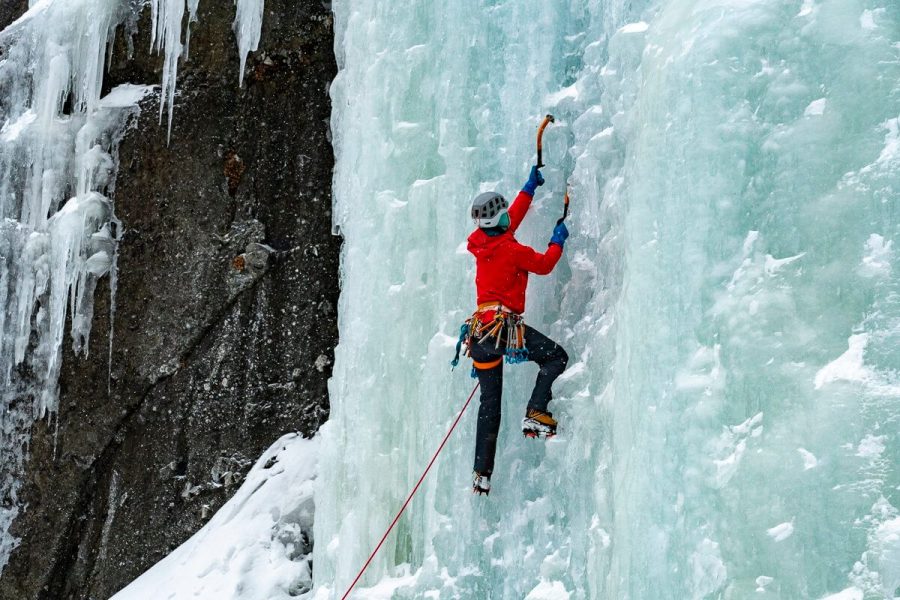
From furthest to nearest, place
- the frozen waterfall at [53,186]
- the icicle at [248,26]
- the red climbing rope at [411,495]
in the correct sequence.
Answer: the frozen waterfall at [53,186]
the icicle at [248,26]
the red climbing rope at [411,495]

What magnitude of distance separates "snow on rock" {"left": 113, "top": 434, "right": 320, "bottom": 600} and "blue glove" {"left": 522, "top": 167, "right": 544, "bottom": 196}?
11.0 feet

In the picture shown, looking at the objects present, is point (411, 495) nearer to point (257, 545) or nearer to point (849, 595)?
point (257, 545)

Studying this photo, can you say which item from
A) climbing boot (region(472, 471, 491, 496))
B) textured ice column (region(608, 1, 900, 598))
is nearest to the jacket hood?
textured ice column (region(608, 1, 900, 598))

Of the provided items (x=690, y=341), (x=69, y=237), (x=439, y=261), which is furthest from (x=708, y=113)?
(x=69, y=237)

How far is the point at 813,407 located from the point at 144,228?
6.32m

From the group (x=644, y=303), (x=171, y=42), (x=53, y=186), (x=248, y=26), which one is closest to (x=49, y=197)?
(x=53, y=186)

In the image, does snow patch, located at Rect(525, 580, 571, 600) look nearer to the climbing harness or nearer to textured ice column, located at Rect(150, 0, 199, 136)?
the climbing harness

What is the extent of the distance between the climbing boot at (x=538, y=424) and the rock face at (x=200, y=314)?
3299mm

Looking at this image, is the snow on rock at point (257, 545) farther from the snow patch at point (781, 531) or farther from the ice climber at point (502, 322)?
the snow patch at point (781, 531)

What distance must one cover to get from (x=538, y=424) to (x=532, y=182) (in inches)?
46.3

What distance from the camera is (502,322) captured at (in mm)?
4891

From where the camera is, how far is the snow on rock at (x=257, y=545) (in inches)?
281

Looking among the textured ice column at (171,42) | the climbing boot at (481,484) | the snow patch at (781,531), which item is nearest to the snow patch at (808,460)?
the snow patch at (781,531)

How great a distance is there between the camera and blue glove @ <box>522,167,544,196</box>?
16.6 feet
